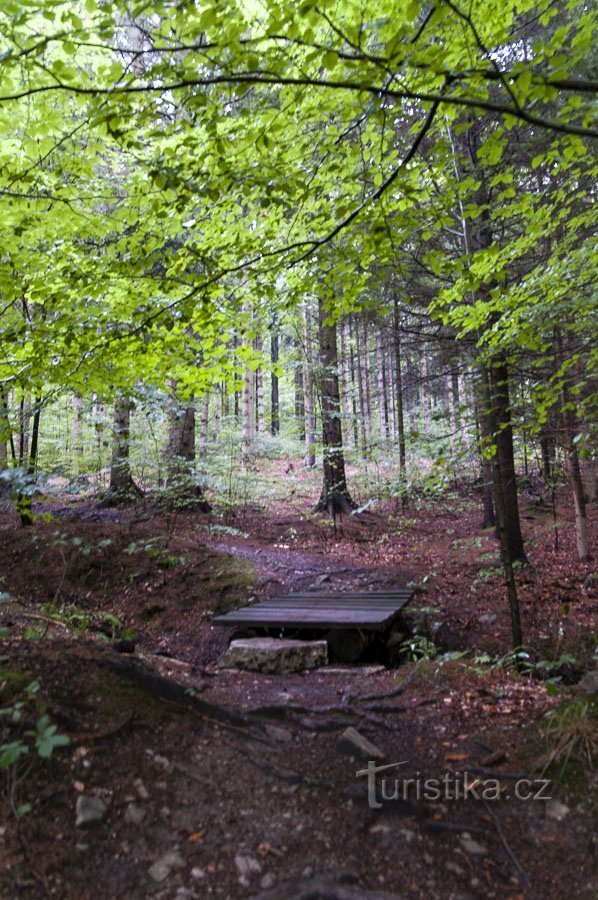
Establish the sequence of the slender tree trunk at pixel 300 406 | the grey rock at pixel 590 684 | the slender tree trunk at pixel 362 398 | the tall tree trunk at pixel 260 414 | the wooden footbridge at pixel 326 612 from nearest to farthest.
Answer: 1. the grey rock at pixel 590 684
2. the wooden footbridge at pixel 326 612
3. the slender tree trunk at pixel 362 398
4. the slender tree trunk at pixel 300 406
5. the tall tree trunk at pixel 260 414

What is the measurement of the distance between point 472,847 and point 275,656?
3338 millimetres

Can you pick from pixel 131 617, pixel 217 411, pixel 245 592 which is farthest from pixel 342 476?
pixel 217 411

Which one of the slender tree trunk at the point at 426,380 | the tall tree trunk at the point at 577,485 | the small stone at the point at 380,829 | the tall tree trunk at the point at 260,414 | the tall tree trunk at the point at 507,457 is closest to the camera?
the small stone at the point at 380,829

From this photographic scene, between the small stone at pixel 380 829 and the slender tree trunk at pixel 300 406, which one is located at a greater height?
the slender tree trunk at pixel 300 406

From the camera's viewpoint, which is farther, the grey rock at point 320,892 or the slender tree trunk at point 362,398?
the slender tree trunk at point 362,398

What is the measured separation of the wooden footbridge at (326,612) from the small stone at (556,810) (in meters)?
2.96

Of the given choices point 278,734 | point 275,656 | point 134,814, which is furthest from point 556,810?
point 275,656

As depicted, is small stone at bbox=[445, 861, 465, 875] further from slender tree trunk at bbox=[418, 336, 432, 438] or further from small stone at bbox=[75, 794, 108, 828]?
slender tree trunk at bbox=[418, 336, 432, 438]

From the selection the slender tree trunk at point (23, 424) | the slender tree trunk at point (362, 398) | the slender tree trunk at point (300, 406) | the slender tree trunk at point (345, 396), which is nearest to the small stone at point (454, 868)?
the slender tree trunk at point (23, 424)

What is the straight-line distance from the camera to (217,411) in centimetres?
2294

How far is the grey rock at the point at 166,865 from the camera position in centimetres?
235

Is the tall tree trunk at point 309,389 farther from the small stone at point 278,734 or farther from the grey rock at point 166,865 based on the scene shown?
Result: the grey rock at point 166,865

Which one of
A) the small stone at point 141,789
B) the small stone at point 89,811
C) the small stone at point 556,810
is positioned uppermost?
the small stone at point 89,811

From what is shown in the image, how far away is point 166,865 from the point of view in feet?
7.91
